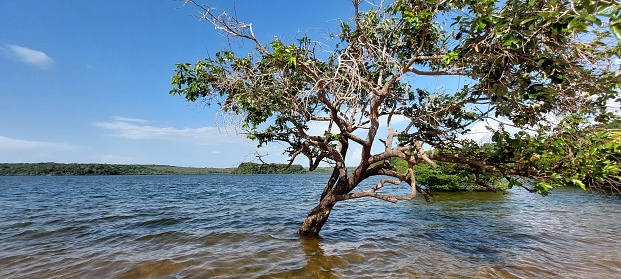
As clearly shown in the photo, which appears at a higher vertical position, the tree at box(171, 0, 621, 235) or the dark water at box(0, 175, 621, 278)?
the tree at box(171, 0, 621, 235)

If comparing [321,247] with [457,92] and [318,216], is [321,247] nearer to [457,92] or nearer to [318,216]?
[318,216]

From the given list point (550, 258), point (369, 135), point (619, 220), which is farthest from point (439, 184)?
point (369, 135)

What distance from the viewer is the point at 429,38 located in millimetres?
7234

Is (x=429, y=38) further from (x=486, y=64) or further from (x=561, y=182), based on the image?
(x=561, y=182)

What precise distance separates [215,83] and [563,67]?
652cm

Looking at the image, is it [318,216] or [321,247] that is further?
[318,216]

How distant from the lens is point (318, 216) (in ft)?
30.2

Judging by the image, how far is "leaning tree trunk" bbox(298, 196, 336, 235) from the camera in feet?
28.2

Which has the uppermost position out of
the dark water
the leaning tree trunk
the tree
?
the tree

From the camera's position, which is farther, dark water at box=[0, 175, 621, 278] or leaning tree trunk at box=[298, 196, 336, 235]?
leaning tree trunk at box=[298, 196, 336, 235]

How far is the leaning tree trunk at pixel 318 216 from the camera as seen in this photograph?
8594 millimetres

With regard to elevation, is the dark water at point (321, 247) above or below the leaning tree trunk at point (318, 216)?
Answer: below

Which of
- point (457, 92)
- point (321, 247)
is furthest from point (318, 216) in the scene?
point (457, 92)

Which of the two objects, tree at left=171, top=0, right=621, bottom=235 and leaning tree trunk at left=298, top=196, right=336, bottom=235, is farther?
leaning tree trunk at left=298, top=196, right=336, bottom=235
